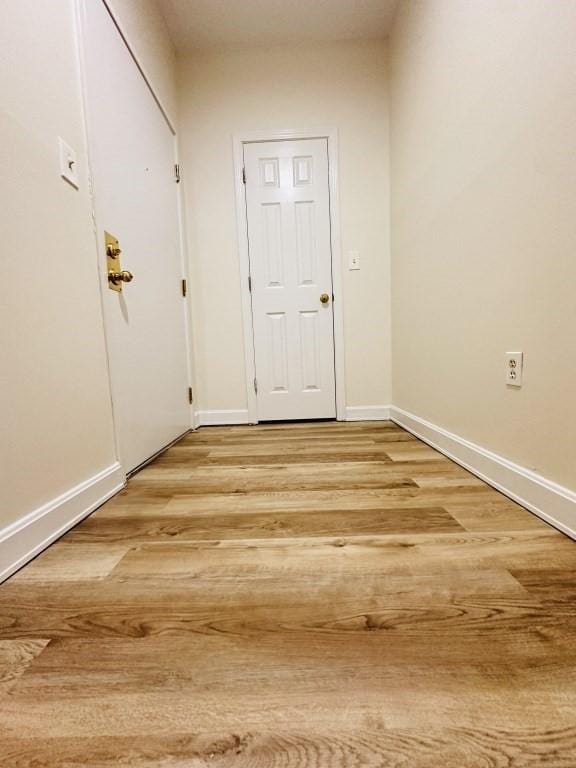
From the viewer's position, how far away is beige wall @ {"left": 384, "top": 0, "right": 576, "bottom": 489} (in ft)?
3.10

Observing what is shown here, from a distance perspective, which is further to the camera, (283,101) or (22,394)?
(283,101)

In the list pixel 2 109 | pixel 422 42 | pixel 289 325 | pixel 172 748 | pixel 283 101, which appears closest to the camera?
pixel 172 748

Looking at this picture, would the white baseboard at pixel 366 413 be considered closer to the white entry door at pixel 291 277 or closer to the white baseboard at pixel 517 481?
the white entry door at pixel 291 277

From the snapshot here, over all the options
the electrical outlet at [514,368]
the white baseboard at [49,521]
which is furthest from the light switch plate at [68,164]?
the electrical outlet at [514,368]

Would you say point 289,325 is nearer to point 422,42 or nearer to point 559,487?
point 422,42

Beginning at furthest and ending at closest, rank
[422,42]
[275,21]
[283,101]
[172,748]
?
1. [283,101]
2. [275,21]
3. [422,42]
4. [172,748]

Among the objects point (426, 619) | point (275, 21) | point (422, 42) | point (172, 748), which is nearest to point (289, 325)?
point (422, 42)

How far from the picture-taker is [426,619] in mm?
648

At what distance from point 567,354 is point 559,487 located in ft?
1.14

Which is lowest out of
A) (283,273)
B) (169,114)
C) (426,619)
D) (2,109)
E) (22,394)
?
(426,619)

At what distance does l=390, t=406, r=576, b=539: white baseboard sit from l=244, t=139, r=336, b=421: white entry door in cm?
107

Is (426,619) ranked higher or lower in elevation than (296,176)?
lower

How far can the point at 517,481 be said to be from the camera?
3.68ft

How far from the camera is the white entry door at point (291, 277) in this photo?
97.0 inches
